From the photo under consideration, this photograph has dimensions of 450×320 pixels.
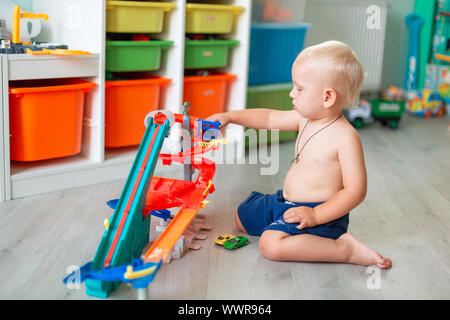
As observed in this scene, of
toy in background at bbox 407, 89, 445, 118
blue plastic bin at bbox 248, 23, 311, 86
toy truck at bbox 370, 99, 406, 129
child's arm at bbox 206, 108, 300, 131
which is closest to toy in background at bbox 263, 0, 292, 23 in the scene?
blue plastic bin at bbox 248, 23, 311, 86

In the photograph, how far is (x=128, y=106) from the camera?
1.73 meters

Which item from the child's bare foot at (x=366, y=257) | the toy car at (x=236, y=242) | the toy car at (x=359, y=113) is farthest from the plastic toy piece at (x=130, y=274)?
the toy car at (x=359, y=113)

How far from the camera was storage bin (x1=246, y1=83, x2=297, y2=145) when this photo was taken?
2109mm

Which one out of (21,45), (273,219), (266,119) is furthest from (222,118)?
(21,45)

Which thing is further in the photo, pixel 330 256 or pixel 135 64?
pixel 135 64

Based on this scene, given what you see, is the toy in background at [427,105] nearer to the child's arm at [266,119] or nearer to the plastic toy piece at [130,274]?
the child's arm at [266,119]

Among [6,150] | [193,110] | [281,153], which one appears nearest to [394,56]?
[281,153]

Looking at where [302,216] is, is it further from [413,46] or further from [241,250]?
[413,46]

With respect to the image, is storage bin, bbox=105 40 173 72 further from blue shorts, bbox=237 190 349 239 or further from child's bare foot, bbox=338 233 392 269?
child's bare foot, bbox=338 233 392 269

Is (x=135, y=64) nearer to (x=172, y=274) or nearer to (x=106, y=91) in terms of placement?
(x=106, y=91)

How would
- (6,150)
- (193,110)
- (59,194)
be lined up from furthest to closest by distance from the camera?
(193,110), (59,194), (6,150)

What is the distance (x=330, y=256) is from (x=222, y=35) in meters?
1.14

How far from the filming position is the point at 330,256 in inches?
44.8

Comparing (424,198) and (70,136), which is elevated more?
(70,136)
